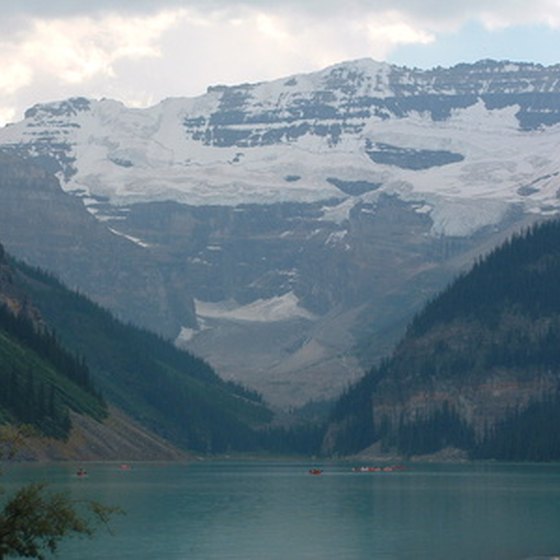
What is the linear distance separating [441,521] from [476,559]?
4118 centimetres

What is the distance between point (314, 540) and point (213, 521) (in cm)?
2380

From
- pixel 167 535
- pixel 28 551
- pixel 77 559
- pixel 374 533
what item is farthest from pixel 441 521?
pixel 28 551

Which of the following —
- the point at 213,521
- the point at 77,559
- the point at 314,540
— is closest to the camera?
A: the point at 77,559

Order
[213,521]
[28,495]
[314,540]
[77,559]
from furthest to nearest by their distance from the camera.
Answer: [213,521], [314,540], [77,559], [28,495]

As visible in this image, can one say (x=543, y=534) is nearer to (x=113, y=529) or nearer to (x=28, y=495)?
(x=113, y=529)

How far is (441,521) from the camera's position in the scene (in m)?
197

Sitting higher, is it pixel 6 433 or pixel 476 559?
pixel 6 433

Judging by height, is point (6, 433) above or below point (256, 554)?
above

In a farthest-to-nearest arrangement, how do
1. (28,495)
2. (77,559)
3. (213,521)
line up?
(213,521) → (77,559) → (28,495)

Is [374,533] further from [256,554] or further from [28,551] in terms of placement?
[28,551]

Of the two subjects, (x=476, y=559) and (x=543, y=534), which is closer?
(x=476, y=559)

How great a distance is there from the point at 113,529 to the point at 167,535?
528 centimetres

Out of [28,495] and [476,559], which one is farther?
[476,559]

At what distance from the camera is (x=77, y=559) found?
6029 inches
